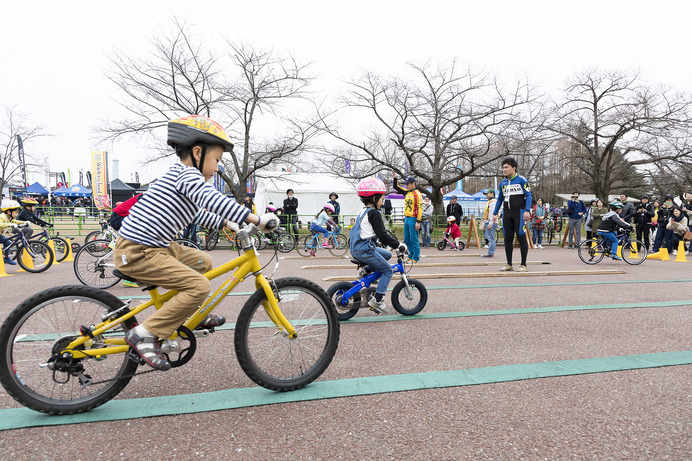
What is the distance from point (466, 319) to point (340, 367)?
2019 mm

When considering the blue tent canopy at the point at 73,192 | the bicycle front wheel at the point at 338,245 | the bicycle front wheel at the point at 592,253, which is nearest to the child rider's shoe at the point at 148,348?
the bicycle front wheel at the point at 338,245

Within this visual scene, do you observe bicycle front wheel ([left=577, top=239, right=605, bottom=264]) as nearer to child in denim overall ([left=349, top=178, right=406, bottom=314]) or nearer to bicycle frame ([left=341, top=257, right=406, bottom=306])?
bicycle frame ([left=341, top=257, right=406, bottom=306])

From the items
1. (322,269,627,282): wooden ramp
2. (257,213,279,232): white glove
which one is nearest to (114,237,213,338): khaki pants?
(257,213,279,232): white glove

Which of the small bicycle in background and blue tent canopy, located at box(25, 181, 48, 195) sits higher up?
blue tent canopy, located at box(25, 181, 48, 195)

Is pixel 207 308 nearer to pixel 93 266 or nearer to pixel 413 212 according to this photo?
pixel 93 266

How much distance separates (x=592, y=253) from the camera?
34.7 feet

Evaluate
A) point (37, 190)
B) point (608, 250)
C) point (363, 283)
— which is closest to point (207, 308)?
point (363, 283)

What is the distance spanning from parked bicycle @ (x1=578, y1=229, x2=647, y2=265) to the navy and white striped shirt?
1064 centimetres

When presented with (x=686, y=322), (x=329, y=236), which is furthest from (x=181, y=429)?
(x=329, y=236)

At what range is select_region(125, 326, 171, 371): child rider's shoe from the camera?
92.3 inches

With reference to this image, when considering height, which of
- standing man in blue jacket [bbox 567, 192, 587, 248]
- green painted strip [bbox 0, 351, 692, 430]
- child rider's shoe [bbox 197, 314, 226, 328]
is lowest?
green painted strip [bbox 0, 351, 692, 430]

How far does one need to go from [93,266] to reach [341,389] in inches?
241

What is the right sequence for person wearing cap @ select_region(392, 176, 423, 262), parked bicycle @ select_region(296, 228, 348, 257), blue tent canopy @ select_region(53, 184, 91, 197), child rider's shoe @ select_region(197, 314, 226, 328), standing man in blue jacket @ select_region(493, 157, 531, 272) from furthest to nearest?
blue tent canopy @ select_region(53, 184, 91, 197) < parked bicycle @ select_region(296, 228, 348, 257) < person wearing cap @ select_region(392, 176, 423, 262) < standing man in blue jacket @ select_region(493, 157, 531, 272) < child rider's shoe @ select_region(197, 314, 226, 328)

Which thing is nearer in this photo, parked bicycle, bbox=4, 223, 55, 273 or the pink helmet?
the pink helmet
